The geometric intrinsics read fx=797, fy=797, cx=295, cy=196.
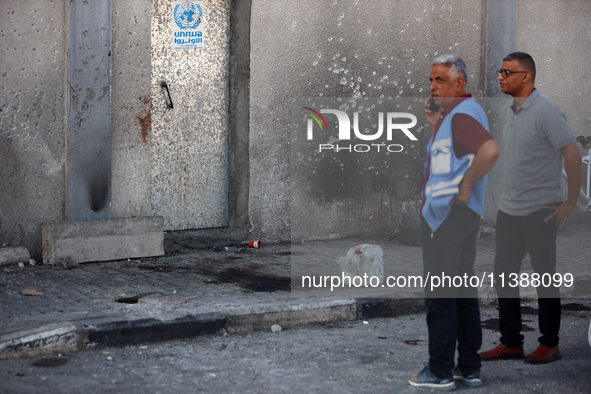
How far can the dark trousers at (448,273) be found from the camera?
4.25 meters

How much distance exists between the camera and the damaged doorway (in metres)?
8.74

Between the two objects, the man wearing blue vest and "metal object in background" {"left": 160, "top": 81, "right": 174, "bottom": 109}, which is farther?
"metal object in background" {"left": 160, "top": 81, "right": 174, "bottom": 109}

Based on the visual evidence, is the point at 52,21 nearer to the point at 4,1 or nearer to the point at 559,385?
the point at 4,1

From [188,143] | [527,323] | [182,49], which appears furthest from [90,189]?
[527,323]

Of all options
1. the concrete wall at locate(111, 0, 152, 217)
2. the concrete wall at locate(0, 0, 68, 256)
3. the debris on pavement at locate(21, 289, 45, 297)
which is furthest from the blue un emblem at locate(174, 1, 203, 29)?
the debris on pavement at locate(21, 289, 45, 297)

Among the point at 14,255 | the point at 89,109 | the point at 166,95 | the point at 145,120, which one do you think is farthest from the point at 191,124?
the point at 14,255

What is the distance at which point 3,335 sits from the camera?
191 inches

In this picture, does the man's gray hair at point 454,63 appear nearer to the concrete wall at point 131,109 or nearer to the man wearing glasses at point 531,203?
the man wearing glasses at point 531,203

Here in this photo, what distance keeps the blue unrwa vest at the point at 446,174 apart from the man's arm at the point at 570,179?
0.80 meters

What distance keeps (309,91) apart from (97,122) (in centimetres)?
263

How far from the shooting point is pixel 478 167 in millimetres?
4172

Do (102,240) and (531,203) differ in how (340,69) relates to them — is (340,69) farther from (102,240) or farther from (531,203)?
(531,203)

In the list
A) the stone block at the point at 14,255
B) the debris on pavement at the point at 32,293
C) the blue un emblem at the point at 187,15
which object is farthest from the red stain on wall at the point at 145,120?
the debris on pavement at the point at 32,293

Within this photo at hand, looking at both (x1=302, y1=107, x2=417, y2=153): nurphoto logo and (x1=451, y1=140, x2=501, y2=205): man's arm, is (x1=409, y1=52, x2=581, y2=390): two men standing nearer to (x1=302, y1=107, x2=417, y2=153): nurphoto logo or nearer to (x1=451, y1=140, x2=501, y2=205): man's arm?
(x1=451, y1=140, x2=501, y2=205): man's arm
